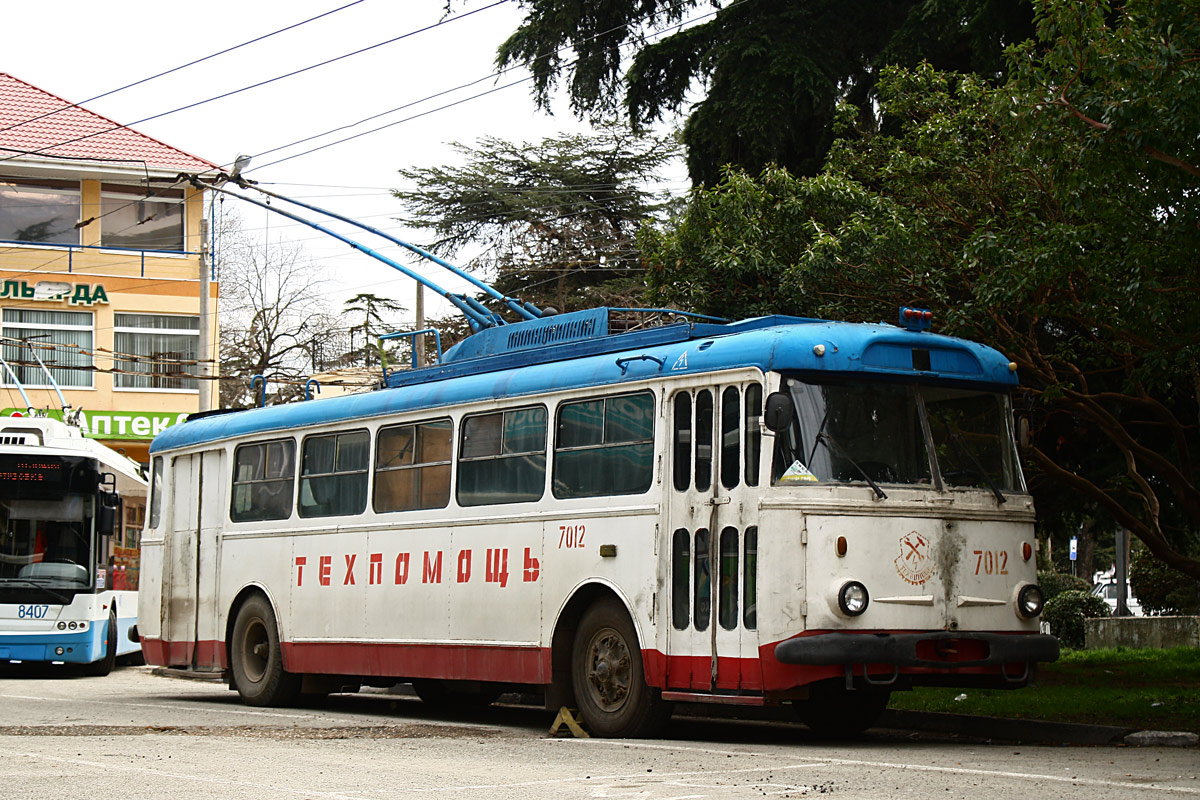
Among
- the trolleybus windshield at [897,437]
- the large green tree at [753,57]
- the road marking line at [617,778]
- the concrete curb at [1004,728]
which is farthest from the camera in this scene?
the large green tree at [753,57]

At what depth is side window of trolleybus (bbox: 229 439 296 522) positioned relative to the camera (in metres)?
16.1

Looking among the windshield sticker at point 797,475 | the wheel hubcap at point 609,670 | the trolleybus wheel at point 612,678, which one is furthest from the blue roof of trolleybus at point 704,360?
the wheel hubcap at point 609,670

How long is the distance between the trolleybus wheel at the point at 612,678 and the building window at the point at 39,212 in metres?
31.3

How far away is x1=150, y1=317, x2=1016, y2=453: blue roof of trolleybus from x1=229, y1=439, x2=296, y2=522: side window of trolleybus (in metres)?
1.42

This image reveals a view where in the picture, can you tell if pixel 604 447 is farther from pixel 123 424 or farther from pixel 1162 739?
pixel 123 424

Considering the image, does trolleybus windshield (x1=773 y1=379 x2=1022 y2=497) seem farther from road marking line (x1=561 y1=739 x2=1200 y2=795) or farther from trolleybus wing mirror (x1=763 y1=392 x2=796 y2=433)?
road marking line (x1=561 y1=739 x2=1200 y2=795)

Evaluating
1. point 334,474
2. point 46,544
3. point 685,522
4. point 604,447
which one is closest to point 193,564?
point 334,474

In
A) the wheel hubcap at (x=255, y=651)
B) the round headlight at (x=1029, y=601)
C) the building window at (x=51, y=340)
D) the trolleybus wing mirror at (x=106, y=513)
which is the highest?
the building window at (x=51, y=340)

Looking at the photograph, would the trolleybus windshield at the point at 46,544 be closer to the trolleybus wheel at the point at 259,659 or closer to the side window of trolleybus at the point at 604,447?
the trolleybus wheel at the point at 259,659

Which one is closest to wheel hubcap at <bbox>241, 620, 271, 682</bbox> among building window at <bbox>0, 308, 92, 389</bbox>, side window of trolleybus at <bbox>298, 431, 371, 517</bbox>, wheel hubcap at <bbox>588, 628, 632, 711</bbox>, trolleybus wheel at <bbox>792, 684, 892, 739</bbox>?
side window of trolleybus at <bbox>298, 431, 371, 517</bbox>

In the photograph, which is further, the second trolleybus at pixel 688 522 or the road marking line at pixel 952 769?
the second trolleybus at pixel 688 522

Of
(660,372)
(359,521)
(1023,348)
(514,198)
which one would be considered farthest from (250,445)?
(514,198)

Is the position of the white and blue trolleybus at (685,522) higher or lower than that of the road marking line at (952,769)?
higher

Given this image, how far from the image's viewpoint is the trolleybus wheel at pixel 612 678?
11625 millimetres
